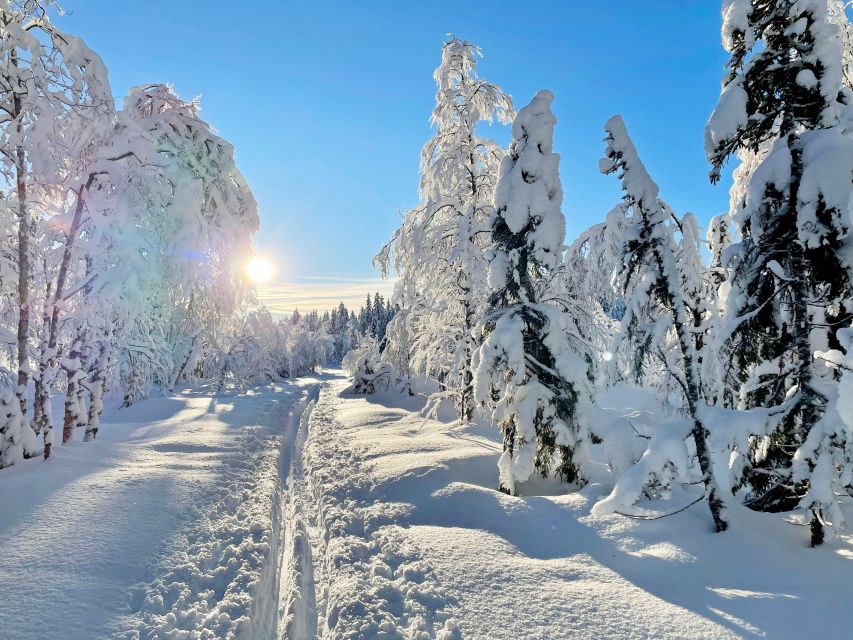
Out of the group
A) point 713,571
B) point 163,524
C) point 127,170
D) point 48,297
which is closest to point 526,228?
point 713,571

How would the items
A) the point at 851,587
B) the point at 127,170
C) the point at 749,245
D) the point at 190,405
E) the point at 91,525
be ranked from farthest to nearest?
1. the point at 190,405
2. the point at 127,170
3. the point at 91,525
4. the point at 749,245
5. the point at 851,587

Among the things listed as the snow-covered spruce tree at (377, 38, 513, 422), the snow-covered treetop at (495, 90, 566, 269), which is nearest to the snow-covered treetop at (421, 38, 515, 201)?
the snow-covered spruce tree at (377, 38, 513, 422)

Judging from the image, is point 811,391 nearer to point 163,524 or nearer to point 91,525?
point 163,524

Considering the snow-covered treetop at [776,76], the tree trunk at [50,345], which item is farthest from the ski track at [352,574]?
the snow-covered treetop at [776,76]

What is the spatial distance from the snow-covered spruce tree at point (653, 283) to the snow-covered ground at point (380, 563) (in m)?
1.22

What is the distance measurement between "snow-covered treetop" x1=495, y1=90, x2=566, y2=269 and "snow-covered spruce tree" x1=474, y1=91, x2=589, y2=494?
2 cm

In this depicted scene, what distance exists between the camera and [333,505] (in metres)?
8.45

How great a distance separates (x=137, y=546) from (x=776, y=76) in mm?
10353

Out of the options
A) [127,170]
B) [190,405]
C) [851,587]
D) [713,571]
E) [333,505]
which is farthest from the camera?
[190,405]

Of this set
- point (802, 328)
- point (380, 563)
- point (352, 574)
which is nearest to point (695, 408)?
point (802, 328)

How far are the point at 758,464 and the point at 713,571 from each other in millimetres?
1950

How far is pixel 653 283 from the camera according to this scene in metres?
6.01

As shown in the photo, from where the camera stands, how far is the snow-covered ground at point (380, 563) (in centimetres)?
438

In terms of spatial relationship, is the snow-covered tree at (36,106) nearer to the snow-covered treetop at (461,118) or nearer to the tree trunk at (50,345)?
the tree trunk at (50,345)
